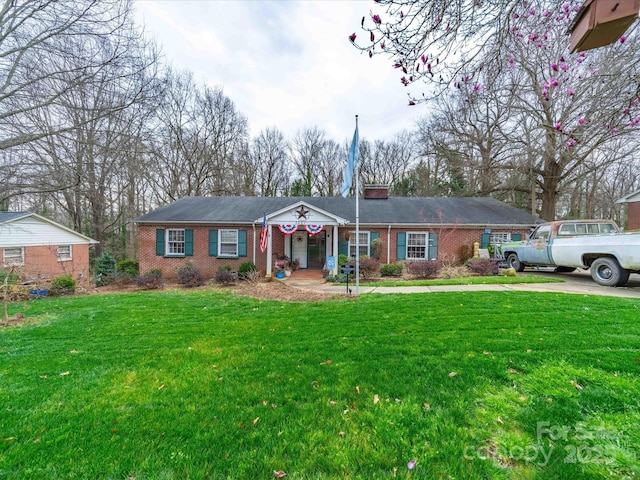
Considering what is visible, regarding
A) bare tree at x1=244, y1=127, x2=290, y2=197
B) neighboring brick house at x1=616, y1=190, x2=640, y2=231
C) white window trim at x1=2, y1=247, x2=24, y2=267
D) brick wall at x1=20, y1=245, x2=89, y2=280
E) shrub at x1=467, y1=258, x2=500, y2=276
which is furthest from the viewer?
bare tree at x1=244, y1=127, x2=290, y2=197

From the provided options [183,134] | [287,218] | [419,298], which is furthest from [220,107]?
[419,298]

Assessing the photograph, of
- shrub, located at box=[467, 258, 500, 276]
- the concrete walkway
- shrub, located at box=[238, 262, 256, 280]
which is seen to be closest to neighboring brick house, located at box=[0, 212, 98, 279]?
shrub, located at box=[238, 262, 256, 280]

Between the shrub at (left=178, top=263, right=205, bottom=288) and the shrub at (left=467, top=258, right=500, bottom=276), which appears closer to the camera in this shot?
the shrub at (left=467, top=258, right=500, bottom=276)

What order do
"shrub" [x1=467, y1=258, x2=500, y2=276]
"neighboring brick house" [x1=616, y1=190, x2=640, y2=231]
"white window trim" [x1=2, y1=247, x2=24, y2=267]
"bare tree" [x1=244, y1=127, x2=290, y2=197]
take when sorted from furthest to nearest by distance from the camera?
"bare tree" [x1=244, y1=127, x2=290, y2=197]
"neighboring brick house" [x1=616, y1=190, x2=640, y2=231]
"white window trim" [x1=2, y1=247, x2=24, y2=267]
"shrub" [x1=467, y1=258, x2=500, y2=276]

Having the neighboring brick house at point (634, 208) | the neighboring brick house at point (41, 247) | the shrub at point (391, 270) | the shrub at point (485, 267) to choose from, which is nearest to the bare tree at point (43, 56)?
the neighboring brick house at point (41, 247)

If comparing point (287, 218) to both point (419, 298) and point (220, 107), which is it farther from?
point (220, 107)

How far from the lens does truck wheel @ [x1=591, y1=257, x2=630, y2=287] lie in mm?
8148

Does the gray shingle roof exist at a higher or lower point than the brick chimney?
lower

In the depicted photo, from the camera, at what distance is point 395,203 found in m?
17.0

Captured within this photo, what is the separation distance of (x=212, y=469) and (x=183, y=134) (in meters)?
27.7

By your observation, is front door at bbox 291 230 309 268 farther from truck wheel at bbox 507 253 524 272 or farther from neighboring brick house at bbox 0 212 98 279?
neighboring brick house at bbox 0 212 98 279

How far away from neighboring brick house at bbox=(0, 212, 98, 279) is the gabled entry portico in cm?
1146

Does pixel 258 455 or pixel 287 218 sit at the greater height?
pixel 287 218

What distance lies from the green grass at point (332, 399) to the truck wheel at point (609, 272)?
4317 millimetres
